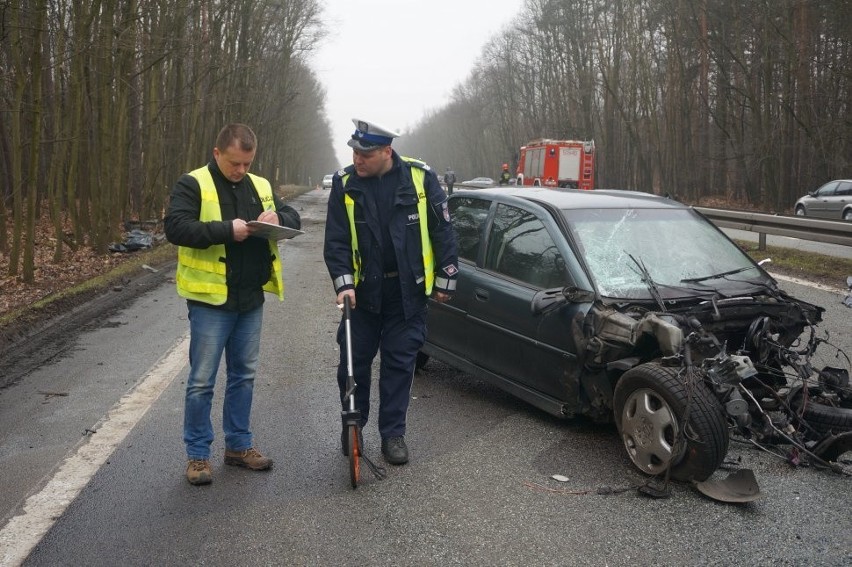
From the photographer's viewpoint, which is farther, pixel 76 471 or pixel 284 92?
pixel 284 92

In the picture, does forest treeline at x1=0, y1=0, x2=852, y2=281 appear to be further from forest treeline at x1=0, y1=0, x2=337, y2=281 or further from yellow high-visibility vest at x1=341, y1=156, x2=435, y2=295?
A: yellow high-visibility vest at x1=341, y1=156, x2=435, y2=295

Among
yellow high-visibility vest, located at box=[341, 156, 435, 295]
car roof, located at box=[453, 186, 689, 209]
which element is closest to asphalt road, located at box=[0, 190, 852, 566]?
yellow high-visibility vest, located at box=[341, 156, 435, 295]

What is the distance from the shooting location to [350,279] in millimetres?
4441

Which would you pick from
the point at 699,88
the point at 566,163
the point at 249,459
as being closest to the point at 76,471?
the point at 249,459

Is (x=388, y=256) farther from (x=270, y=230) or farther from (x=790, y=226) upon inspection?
(x=790, y=226)

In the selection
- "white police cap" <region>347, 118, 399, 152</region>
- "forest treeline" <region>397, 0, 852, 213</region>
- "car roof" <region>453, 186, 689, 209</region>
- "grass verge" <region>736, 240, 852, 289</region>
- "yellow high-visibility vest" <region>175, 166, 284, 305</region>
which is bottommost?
"grass verge" <region>736, 240, 852, 289</region>

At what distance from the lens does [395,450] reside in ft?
14.7

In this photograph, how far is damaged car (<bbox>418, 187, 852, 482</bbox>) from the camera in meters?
4.13

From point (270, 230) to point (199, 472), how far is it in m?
1.31

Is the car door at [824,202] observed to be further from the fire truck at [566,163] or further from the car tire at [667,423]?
the car tire at [667,423]

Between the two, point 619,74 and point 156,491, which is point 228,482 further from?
point 619,74

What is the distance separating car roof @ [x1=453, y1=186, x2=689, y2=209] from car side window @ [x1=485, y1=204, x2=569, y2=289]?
17 cm

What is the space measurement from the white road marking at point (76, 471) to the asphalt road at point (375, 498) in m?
0.01

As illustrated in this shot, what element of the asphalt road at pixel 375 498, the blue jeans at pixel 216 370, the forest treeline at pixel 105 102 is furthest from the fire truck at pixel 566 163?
the blue jeans at pixel 216 370
